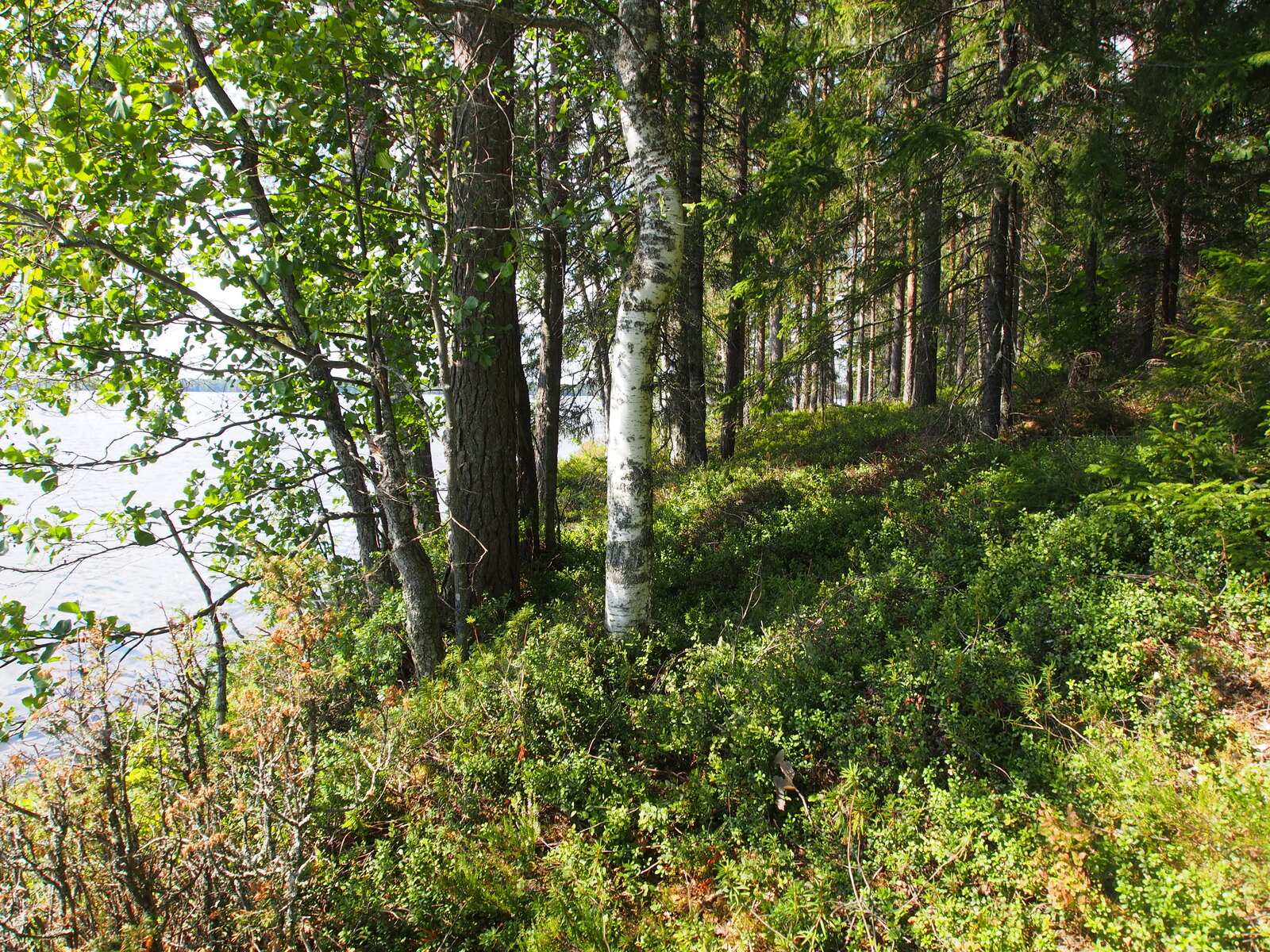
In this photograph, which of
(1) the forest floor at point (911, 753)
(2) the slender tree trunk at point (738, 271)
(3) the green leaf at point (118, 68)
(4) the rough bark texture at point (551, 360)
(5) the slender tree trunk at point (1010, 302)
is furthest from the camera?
(2) the slender tree trunk at point (738, 271)

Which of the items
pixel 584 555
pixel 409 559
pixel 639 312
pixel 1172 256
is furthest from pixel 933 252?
pixel 409 559

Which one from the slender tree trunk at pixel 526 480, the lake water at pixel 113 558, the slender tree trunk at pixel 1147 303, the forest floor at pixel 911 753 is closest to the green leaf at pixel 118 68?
the lake water at pixel 113 558

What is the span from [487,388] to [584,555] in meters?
2.31

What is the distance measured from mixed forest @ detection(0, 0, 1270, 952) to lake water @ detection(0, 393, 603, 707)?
0.18 metres

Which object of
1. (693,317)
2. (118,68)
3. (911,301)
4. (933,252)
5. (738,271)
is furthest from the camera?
(911,301)

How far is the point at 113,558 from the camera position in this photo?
485 cm

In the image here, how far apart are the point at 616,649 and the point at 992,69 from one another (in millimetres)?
9432

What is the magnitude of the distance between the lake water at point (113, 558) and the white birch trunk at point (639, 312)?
161cm

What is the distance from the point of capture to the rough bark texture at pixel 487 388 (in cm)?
543

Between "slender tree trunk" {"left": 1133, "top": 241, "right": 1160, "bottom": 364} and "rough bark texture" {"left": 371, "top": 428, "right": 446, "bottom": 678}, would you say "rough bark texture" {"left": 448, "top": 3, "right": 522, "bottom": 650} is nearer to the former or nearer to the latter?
"rough bark texture" {"left": 371, "top": 428, "right": 446, "bottom": 678}

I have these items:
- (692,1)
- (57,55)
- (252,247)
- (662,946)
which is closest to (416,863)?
(662,946)

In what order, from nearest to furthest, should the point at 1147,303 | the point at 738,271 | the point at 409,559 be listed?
1. the point at 409,559
2. the point at 738,271
3. the point at 1147,303

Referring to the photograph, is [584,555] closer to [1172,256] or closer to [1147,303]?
[1172,256]

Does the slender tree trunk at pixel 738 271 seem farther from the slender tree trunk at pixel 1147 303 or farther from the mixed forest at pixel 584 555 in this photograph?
the slender tree trunk at pixel 1147 303
